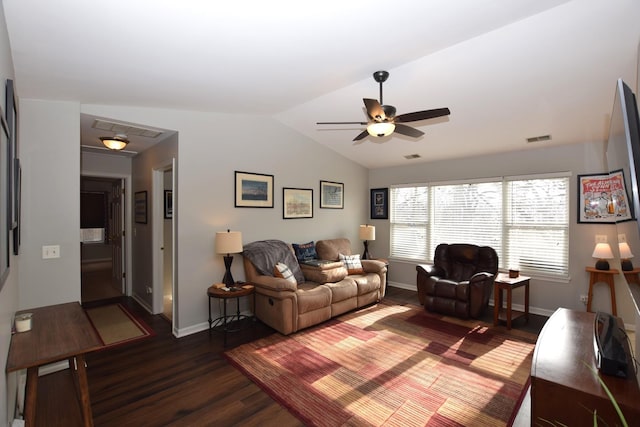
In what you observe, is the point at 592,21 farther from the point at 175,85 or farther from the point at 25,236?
the point at 25,236

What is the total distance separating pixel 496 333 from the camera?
371cm

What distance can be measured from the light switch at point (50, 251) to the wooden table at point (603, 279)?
590 centimetres

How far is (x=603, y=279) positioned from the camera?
12.6ft

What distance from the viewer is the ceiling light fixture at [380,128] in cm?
286

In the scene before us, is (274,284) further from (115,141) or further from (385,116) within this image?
(115,141)

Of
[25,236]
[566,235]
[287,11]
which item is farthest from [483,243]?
[25,236]

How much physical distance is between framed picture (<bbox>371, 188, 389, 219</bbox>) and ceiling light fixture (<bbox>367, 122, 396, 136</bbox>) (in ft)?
10.7

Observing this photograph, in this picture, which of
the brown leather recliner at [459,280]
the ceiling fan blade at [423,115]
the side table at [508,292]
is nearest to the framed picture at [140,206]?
the ceiling fan blade at [423,115]

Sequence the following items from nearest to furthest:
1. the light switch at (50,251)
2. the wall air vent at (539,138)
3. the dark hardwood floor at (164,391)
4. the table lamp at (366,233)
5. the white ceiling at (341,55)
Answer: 1. the white ceiling at (341,55)
2. the dark hardwood floor at (164,391)
3. the light switch at (50,251)
4. the wall air vent at (539,138)
5. the table lamp at (366,233)

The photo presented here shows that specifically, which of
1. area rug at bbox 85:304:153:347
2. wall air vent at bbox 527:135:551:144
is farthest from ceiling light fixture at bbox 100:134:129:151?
wall air vent at bbox 527:135:551:144

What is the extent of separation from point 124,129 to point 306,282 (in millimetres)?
3028

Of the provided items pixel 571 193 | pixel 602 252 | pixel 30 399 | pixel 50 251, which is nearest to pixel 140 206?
pixel 50 251

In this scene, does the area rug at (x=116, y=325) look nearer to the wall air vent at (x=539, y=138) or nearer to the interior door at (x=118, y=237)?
the interior door at (x=118, y=237)

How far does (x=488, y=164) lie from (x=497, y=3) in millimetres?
3331
